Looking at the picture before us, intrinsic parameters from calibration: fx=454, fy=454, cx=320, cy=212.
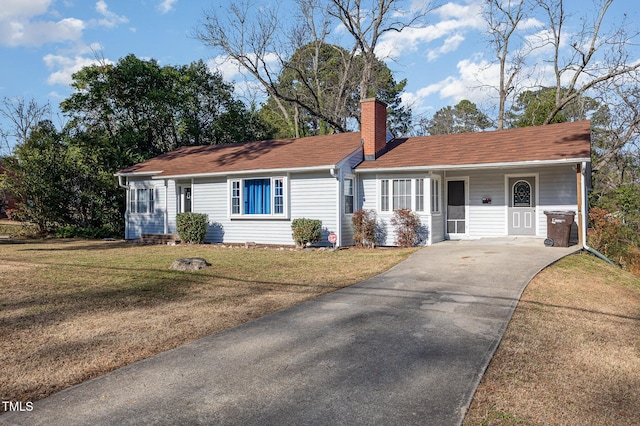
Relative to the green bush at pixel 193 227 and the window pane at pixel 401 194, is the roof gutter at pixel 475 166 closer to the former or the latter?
the window pane at pixel 401 194

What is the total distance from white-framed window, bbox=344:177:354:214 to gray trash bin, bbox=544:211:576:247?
6.12 meters

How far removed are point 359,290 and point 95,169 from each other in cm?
1863

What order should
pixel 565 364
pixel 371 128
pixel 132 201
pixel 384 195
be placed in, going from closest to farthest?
pixel 565 364, pixel 384 195, pixel 371 128, pixel 132 201

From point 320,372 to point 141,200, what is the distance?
56.9ft

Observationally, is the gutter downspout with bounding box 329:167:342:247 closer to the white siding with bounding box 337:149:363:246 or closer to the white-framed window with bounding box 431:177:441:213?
the white siding with bounding box 337:149:363:246

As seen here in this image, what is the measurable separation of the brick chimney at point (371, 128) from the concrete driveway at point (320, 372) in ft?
31.4

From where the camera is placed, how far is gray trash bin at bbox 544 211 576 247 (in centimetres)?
1272

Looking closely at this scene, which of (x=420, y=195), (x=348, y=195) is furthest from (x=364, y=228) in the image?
(x=420, y=195)

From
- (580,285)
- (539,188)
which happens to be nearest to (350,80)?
(539,188)

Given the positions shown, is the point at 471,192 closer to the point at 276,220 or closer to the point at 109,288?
the point at 276,220

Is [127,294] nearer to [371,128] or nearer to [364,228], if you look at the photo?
[364,228]

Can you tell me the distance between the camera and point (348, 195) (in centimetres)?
1560

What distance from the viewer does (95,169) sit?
72.9ft

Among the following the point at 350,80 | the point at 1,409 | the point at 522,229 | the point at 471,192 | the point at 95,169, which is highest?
the point at 350,80
